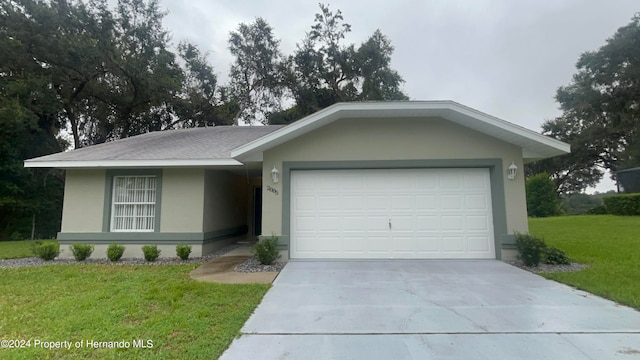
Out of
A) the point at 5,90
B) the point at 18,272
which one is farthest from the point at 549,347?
the point at 5,90

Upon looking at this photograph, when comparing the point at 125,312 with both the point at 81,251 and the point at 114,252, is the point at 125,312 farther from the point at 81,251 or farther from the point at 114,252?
the point at 81,251

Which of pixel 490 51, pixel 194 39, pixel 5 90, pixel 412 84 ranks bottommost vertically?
pixel 5 90

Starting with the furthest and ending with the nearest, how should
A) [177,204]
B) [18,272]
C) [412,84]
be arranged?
[412,84], [177,204], [18,272]

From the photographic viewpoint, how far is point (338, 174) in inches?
326

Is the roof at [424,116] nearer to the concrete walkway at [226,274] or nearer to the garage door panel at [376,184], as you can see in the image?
the garage door panel at [376,184]

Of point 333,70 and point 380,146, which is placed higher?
point 333,70

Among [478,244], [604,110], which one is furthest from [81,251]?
[604,110]

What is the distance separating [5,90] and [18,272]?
534 inches

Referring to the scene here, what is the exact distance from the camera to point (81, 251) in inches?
328

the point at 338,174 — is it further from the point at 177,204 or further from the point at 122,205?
the point at 122,205

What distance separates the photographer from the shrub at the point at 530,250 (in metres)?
7.09

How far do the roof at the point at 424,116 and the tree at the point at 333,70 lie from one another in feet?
51.2

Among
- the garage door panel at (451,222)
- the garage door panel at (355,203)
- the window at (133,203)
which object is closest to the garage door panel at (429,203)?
the garage door panel at (451,222)

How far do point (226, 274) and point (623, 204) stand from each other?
22.3 meters
